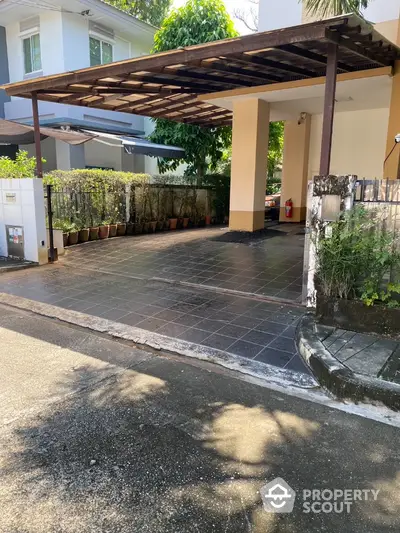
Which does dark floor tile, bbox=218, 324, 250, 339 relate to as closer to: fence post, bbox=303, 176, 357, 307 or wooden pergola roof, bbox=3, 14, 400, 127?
fence post, bbox=303, 176, 357, 307

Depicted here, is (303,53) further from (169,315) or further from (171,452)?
(171,452)

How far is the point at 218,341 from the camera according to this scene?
13.9 feet

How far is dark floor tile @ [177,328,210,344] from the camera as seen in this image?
14.0 feet

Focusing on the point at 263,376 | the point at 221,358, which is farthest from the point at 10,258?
the point at 263,376

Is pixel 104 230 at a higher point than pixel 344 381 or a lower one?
Result: higher

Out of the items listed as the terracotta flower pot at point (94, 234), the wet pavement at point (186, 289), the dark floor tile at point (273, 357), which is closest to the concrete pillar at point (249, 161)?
the wet pavement at point (186, 289)

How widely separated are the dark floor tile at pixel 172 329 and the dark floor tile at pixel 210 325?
19 centimetres

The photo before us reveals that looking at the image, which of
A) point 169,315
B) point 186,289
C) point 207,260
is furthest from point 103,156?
point 169,315

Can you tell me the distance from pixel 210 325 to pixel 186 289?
1.52 m

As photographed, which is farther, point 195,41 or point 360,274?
point 195,41

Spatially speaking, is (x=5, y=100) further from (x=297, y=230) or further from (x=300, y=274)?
(x=300, y=274)

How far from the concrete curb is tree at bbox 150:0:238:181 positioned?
36.5 feet

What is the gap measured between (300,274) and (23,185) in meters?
5.33

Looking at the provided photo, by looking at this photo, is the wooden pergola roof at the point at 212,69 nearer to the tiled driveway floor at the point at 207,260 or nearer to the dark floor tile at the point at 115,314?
the tiled driveway floor at the point at 207,260
